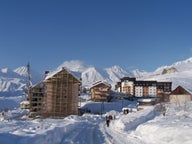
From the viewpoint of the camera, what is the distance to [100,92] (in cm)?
12681

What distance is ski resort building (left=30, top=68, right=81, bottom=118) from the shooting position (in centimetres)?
9069

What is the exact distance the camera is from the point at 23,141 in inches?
905

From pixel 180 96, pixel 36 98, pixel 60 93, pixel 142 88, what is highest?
pixel 142 88

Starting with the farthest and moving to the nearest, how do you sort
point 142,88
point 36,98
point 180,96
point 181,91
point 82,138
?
1. point 142,88
2. point 181,91
3. point 180,96
4. point 36,98
5. point 82,138

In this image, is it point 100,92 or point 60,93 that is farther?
point 100,92

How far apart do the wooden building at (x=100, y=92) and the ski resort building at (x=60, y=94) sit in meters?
33.9

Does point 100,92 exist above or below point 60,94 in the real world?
above

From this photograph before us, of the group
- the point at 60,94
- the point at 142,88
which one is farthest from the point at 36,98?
the point at 142,88

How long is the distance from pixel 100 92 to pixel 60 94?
36.6 metres

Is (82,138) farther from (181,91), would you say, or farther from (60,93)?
(181,91)

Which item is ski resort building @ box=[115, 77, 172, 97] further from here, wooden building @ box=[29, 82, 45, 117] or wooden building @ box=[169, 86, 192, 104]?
wooden building @ box=[29, 82, 45, 117]

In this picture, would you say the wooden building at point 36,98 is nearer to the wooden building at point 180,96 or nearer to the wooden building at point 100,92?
the wooden building at point 100,92

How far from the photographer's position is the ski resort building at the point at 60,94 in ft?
298

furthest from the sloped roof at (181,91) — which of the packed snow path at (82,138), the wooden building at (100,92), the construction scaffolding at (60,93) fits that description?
the packed snow path at (82,138)
